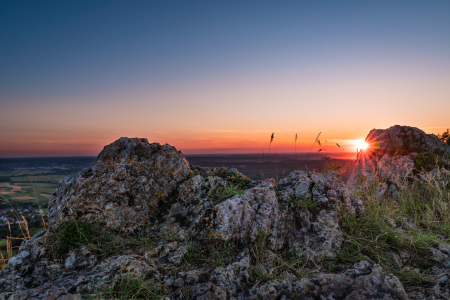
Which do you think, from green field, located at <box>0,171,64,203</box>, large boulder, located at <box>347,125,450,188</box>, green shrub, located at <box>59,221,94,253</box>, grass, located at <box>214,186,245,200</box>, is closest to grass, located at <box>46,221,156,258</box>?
green shrub, located at <box>59,221,94,253</box>

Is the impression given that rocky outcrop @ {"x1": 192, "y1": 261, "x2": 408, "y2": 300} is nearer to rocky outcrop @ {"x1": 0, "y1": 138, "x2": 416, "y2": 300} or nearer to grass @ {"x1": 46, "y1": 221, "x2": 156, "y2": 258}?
rocky outcrop @ {"x1": 0, "y1": 138, "x2": 416, "y2": 300}

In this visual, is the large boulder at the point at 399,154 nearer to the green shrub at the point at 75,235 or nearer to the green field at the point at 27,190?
the green shrub at the point at 75,235

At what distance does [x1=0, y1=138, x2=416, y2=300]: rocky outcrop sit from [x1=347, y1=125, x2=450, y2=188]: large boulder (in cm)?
565

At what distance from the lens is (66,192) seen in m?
3.79

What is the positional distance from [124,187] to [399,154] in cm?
1046

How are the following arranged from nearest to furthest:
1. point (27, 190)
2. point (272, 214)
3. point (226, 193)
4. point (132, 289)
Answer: point (132, 289), point (272, 214), point (226, 193), point (27, 190)

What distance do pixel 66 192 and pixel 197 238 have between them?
7.95 ft

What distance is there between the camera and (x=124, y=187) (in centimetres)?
391

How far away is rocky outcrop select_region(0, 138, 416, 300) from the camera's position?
2.66m

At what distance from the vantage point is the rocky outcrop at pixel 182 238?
266 cm

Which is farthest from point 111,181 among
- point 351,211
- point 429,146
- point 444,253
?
point 429,146

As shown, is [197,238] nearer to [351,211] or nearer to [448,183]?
[351,211]

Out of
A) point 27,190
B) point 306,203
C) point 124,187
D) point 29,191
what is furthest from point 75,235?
point 306,203

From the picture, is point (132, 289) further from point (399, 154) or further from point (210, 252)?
point (399, 154)
